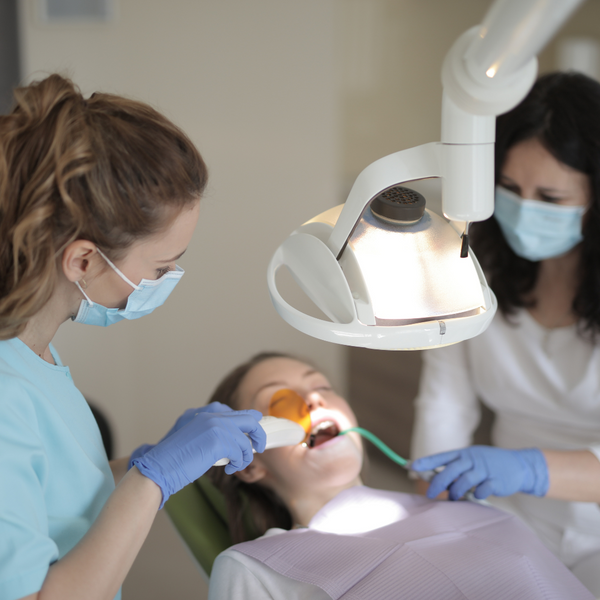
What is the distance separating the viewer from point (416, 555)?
3.91 feet

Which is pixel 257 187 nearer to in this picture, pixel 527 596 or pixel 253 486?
pixel 253 486

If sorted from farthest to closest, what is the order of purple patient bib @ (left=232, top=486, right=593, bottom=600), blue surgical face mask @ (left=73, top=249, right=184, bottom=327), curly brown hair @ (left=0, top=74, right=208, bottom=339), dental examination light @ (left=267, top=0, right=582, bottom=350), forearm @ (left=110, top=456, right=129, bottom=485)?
forearm @ (left=110, top=456, right=129, bottom=485)
purple patient bib @ (left=232, top=486, right=593, bottom=600)
blue surgical face mask @ (left=73, top=249, right=184, bottom=327)
curly brown hair @ (left=0, top=74, right=208, bottom=339)
dental examination light @ (left=267, top=0, right=582, bottom=350)

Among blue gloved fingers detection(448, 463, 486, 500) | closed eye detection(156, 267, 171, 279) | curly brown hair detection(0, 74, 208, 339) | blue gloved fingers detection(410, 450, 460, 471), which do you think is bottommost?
blue gloved fingers detection(448, 463, 486, 500)

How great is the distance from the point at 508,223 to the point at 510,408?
0.56 metres

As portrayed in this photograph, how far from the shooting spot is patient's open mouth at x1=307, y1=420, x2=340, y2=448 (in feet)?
4.79

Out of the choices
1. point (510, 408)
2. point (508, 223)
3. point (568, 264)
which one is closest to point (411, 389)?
point (510, 408)

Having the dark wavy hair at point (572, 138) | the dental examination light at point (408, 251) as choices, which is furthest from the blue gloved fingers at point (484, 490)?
the dental examination light at point (408, 251)

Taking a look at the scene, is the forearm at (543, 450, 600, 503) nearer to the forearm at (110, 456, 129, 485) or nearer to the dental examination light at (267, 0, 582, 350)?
the dental examination light at (267, 0, 582, 350)

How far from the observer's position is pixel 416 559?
1.18 m

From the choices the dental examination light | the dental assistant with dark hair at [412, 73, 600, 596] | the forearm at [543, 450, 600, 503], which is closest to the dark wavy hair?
the dental assistant with dark hair at [412, 73, 600, 596]

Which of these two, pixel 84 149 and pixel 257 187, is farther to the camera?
pixel 257 187

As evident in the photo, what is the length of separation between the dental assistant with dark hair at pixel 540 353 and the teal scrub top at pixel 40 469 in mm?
782

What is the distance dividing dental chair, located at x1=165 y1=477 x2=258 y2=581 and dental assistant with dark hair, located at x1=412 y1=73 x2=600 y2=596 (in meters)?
0.53

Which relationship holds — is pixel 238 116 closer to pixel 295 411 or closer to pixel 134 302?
pixel 295 411
